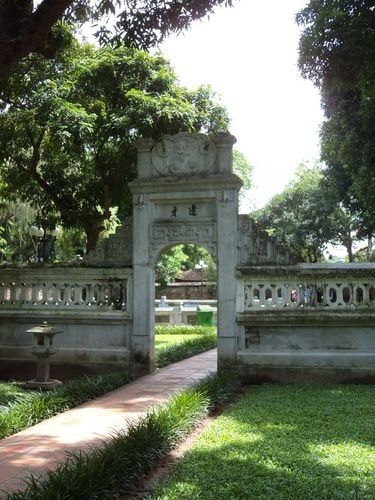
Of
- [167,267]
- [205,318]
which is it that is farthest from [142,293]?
[167,267]

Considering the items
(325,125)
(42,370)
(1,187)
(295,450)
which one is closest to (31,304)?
(42,370)

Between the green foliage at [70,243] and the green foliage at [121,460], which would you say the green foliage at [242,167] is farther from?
the green foliage at [121,460]

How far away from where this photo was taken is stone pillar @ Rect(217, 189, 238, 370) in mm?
10000

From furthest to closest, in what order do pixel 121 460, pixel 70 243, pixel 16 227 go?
pixel 16 227 < pixel 70 243 < pixel 121 460

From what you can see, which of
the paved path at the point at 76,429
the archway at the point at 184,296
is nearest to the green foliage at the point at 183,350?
the archway at the point at 184,296

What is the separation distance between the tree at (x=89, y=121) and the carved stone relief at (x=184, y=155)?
149 centimetres

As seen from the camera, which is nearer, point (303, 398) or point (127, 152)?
point (303, 398)

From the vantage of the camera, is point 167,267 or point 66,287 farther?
point 167,267

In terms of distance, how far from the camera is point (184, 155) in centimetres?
1045

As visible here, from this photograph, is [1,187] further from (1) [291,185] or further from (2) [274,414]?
(1) [291,185]

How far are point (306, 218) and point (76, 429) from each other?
27.9 metres

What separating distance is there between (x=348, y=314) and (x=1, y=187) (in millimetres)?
10324

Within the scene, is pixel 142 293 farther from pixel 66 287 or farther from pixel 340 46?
pixel 340 46

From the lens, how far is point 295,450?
550 cm
